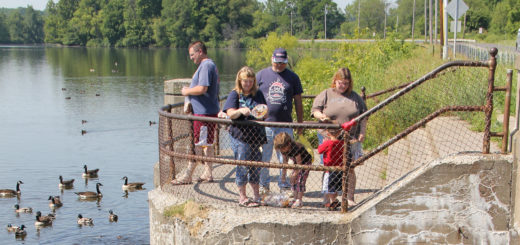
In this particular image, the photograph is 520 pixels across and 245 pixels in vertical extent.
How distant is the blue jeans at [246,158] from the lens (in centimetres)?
677

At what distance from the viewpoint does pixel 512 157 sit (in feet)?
20.3

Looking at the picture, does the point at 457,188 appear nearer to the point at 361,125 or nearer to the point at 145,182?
the point at 361,125

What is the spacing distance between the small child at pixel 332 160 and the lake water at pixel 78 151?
8.09 meters

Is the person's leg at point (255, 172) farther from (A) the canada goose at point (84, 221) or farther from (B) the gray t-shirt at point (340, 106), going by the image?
(A) the canada goose at point (84, 221)

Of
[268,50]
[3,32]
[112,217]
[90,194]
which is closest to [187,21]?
[3,32]

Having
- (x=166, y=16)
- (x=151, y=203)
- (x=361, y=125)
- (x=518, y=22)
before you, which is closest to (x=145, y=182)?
(x=151, y=203)

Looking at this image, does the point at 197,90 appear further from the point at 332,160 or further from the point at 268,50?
the point at 268,50

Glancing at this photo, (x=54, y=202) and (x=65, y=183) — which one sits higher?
(x=65, y=183)

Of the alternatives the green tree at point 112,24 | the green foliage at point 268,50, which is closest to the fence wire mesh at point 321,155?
the green foliage at point 268,50

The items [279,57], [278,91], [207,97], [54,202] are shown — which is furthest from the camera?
[54,202]

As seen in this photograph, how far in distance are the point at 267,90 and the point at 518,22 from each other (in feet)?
194

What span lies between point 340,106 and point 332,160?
608 mm

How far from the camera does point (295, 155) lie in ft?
22.0

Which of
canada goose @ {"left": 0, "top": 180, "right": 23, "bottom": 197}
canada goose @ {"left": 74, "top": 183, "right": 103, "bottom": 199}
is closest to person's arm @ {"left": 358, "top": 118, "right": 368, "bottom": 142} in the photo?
canada goose @ {"left": 74, "top": 183, "right": 103, "bottom": 199}
